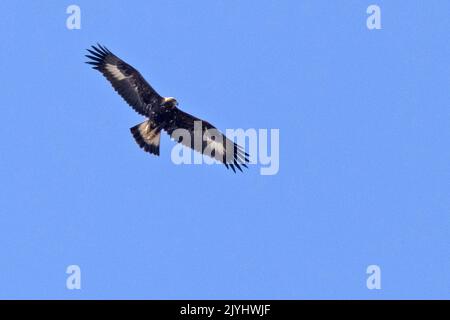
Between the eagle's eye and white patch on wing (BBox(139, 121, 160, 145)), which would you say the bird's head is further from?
white patch on wing (BBox(139, 121, 160, 145))

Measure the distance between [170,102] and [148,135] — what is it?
819 millimetres

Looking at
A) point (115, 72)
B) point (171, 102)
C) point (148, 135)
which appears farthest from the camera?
point (115, 72)

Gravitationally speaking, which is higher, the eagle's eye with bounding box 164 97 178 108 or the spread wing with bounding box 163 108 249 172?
the eagle's eye with bounding box 164 97 178 108

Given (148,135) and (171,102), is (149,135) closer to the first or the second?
(148,135)

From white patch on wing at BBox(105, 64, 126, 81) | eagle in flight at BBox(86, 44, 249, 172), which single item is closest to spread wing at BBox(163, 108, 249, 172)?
eagle in flight at BBox(86, 44, 249, 172)

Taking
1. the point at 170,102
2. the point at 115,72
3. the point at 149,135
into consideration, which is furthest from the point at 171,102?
the point at 115,72

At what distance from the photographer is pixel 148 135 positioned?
70.2 ft

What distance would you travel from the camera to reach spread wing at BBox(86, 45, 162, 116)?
69.9ft

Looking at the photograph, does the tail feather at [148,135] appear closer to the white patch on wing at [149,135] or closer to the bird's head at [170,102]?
the white patch on wing at [149,135]

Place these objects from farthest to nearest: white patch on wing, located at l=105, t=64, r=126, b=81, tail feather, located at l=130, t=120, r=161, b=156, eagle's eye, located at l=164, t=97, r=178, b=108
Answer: white patch on wing, located at l=105, t=64, r=126, b=81, tail feather, located at l=130, t=120, r=161, b=156, eagle's eye, located at l=164, t=97, r=178, b=108

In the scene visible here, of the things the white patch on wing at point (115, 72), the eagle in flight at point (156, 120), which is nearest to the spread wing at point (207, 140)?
the eagle in flight at point (156, 120)

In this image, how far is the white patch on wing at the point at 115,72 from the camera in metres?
21.5
